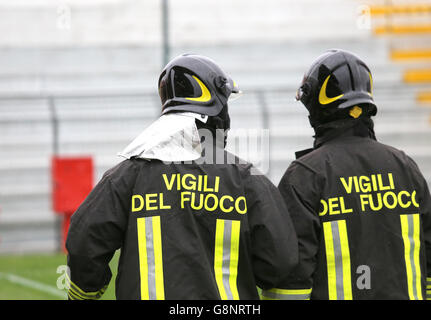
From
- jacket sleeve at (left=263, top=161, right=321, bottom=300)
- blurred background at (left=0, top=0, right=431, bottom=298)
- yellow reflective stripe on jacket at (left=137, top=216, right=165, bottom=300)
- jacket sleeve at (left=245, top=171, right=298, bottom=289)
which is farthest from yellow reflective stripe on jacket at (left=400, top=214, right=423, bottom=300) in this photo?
blurred background at (left=0, top=0, right=431, bottom=298)

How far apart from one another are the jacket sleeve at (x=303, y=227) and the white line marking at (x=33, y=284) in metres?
4.95

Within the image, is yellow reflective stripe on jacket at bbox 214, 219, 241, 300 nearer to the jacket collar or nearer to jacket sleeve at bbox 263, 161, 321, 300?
jacket sleeve at bbox 263, 161, 321, 300

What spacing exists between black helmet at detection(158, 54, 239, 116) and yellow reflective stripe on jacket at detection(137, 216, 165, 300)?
54 centimetres

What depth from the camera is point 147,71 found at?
1695 centimetres

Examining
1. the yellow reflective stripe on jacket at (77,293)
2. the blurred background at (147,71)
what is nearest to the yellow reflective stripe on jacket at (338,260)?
the yellow reflective stripe on jacket at (77,293)

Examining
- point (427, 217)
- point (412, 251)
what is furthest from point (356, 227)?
point (427, 217)

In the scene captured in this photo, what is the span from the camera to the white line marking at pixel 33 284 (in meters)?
8.55

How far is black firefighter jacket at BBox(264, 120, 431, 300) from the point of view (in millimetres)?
3645

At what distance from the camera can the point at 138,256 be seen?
340 cm

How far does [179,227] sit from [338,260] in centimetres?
76

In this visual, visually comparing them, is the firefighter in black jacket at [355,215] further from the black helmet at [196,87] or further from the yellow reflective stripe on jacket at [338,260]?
the black helmet at [196,87]

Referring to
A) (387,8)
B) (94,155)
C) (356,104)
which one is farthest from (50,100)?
(356,104)

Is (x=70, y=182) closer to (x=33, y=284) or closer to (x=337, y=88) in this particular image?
(x=33, y=284)
